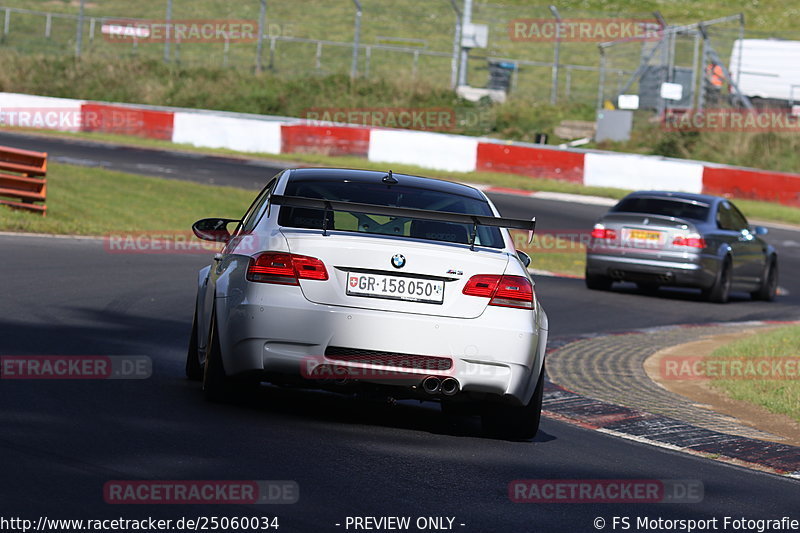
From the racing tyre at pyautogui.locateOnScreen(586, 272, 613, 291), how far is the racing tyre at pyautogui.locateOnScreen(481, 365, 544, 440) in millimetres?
10893

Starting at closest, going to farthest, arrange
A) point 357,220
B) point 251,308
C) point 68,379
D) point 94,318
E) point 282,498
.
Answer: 1. point 282,498
2. point 251,308
3. point 357,220
4. point 68,379
5. point 94,318

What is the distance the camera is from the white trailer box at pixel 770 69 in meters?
39.6

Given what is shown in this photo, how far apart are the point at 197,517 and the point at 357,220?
288 centimetres

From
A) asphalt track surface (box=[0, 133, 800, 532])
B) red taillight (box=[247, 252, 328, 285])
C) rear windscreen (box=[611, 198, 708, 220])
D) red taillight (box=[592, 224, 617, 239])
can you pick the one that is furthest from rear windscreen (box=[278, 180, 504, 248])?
rear windscreen (box=[611, 198, 708, 220])

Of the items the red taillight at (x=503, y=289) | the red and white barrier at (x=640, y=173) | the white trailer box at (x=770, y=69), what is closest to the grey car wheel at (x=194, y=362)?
the red taillight at (x=503, y=289)

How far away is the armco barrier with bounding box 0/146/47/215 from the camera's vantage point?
62.2ft

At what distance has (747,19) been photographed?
65.1 meters

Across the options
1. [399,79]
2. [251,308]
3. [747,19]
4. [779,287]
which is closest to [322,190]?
[251,308]

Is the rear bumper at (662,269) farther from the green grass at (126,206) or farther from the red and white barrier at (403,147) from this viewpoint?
the red and white barrier at (403,147)

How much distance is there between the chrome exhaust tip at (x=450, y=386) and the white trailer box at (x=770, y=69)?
111 ft

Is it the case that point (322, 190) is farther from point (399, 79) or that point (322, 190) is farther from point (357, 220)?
point (399, 79)

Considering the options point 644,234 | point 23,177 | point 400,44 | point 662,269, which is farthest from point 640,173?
point 400,44

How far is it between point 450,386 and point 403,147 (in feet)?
89.3

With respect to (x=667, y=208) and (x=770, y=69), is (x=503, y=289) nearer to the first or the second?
(x=667, y=208)
